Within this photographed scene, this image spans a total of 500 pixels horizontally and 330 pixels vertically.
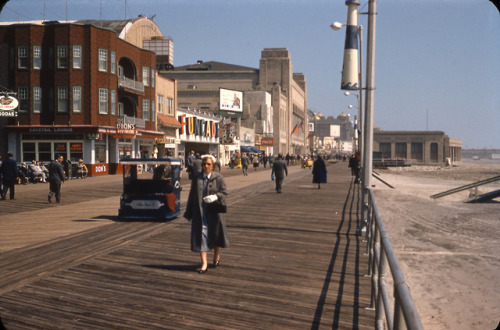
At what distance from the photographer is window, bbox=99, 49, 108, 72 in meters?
40.1

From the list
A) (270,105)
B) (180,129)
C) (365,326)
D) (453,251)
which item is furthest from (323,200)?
(270,105)

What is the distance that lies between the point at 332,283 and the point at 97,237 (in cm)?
614

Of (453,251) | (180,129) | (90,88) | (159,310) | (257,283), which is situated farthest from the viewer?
(180,129)

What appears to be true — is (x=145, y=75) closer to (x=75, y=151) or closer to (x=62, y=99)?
(x=62, y=99)

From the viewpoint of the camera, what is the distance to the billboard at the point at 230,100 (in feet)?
303

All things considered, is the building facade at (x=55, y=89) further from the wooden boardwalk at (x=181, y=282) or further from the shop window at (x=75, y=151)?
the wooden boardwalk at (x=181, y=282)

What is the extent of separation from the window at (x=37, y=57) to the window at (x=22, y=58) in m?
0.56

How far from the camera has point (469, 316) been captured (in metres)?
7.35

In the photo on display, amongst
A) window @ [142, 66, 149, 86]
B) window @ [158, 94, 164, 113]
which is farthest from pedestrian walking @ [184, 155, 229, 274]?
window @ [158, 94, 164, 113]

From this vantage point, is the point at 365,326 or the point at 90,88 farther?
the point at 90,88

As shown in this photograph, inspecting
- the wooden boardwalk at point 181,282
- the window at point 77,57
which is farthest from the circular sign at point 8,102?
the wooden boardwalk at point 181,282

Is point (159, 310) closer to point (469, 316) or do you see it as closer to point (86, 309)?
point (86, 309)

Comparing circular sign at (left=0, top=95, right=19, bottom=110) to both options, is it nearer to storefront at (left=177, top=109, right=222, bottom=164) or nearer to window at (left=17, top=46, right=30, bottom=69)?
window at (left=17, top=46, right=30, bottom=69)

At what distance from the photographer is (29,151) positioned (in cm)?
3891
